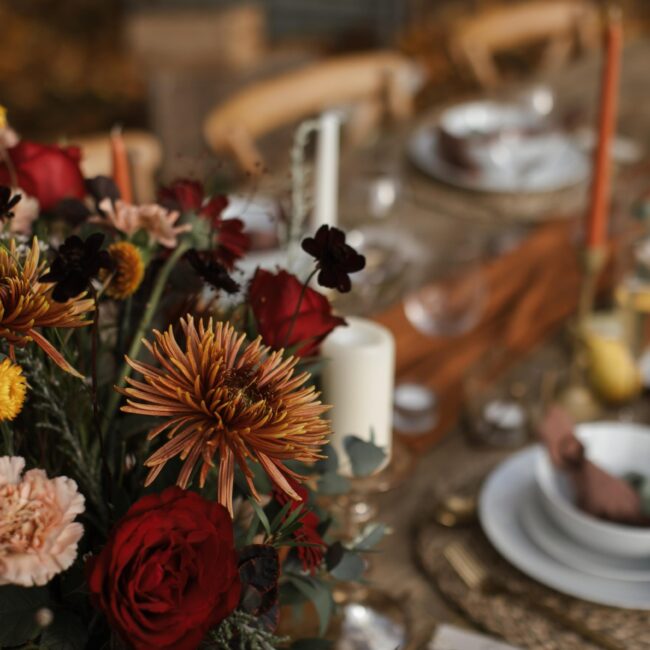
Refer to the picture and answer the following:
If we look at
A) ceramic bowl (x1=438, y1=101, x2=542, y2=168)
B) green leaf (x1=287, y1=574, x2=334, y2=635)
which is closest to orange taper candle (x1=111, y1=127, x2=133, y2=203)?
green leaf (x1=287, y1=574, x2=334, y2=635)

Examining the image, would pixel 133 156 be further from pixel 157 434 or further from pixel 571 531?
pixel 157 434

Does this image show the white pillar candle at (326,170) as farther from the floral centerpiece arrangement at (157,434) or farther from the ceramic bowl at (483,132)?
the ceramic bowl at (483,132)

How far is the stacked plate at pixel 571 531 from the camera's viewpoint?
734 millimetres

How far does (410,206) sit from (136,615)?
3.49 feet

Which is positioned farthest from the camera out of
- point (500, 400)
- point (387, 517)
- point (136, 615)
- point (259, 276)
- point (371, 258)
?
point (371, 258)

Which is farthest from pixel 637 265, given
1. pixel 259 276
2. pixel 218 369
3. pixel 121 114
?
pixel 121 114

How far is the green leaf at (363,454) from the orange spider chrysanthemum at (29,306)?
204 mm

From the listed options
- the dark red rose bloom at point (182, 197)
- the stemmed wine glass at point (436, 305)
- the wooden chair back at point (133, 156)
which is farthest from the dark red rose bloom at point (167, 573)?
the wooden chair back at point (133, 156)

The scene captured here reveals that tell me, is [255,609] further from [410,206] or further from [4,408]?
[410,206]

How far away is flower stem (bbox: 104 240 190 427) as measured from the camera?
538 millimetres

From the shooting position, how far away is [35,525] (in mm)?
412

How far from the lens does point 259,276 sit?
0.55 metres

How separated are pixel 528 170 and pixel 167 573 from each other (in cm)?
112

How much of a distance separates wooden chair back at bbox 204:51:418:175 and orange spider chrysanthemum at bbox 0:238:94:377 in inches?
47.3
